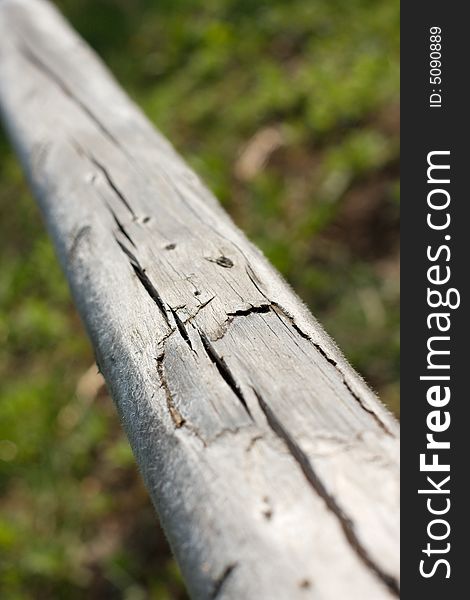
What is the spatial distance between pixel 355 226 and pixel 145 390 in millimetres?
2054

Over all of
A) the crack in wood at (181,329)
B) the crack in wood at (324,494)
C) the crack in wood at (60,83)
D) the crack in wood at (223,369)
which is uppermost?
the crack in wood at (60,83)

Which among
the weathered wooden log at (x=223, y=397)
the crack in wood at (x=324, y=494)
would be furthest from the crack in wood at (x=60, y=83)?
the crack in wood at (x=324, y=494)

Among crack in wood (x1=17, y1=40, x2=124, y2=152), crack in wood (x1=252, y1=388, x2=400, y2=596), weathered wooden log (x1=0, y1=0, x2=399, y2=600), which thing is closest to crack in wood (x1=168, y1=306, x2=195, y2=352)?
weathered wooden log (x1=0, y1=0, x2=399, y2=600)

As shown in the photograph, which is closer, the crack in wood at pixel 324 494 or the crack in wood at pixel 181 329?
the crack in wood at pixel 324 494

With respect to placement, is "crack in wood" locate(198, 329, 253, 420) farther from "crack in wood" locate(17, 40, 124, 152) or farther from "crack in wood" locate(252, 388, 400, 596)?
"crack in wood" locate(17, 40, 124, 152)

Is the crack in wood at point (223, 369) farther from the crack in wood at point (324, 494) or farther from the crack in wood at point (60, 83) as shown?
the crack in wood at point (60, 83)

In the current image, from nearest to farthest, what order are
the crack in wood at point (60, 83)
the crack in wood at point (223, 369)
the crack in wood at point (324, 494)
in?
1. the crack in wood at point (324, 494)
2. the crack in wood at point (223, 369)
3. the crack in wood at point (60, 83)

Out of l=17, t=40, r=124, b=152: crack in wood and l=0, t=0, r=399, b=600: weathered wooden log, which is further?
l=17, t=40, r=124, b=152: crack in wood

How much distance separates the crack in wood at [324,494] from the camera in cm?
73

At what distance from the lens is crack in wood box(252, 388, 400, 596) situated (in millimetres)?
734

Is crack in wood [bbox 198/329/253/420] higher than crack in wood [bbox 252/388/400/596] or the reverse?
higher

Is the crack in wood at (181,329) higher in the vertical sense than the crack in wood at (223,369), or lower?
higher

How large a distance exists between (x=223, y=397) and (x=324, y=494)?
21cm

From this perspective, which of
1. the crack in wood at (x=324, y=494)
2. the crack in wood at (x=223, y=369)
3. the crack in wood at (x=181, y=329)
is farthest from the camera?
the crack in wood at (x=181, y=329)
